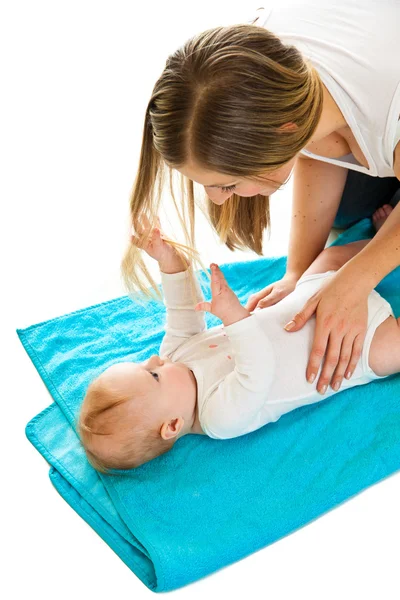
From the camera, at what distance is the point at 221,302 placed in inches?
61.1

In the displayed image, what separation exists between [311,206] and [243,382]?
611mm

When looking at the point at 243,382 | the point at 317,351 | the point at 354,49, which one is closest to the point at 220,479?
the point at 243,382

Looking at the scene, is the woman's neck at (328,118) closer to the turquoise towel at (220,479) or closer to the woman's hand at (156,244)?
the woman's hand at (156,244)

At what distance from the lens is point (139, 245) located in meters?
1.70

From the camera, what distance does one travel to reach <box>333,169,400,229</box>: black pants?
209 cm

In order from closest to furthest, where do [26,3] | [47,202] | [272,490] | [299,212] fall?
[272,490], [299,212], [47,202], [26,3]

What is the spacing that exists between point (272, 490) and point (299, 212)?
75cm

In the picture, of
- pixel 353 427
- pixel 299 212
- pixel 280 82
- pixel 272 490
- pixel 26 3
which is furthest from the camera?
pixel 26 3

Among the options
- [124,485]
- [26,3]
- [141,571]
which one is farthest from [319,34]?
[26,3]

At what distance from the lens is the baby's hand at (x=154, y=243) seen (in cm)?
166

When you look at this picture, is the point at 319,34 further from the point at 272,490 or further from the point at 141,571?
the point at 141,571

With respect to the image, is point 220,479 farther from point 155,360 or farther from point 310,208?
point 310,208

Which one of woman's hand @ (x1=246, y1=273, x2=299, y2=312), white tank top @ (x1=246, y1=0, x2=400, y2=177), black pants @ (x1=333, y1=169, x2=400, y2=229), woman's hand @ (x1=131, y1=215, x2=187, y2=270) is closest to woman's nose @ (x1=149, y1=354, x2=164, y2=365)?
woman's hand @ (x1=131, y1=215, x2=187, y2=270)

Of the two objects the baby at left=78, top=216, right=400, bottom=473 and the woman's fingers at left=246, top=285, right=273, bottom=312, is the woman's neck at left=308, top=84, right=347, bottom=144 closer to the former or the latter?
the baby at left=78, top=216, right=400, bottom=473
